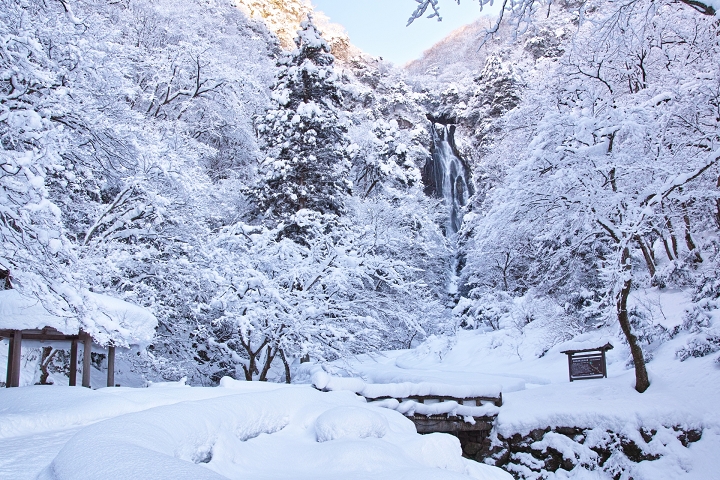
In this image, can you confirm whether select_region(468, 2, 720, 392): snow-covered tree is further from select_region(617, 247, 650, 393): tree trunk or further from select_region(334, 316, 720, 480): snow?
select_region(334, 316, 720, 480): snow

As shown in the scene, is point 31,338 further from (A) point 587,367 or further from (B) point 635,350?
(A) point 587,367

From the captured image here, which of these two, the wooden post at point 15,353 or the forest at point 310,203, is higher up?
the forest at point 310,203

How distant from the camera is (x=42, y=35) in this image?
9594mm

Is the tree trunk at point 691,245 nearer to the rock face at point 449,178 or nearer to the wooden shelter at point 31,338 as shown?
the wooden shelter at point 31,338

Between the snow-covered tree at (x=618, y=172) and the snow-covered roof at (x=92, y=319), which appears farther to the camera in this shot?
the snow-covered tree at (x=618, y=172)

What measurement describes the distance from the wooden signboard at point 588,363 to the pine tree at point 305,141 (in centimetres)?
881

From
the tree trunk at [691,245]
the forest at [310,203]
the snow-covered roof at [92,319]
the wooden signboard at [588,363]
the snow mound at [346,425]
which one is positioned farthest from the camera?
the tree trunk at [691,245]

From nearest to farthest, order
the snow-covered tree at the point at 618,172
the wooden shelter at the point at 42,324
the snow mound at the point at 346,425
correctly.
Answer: the snow mound at the point at 346,425
the wooden shelter at the point at 42,324
the snow-covered tree at the point at 618,172

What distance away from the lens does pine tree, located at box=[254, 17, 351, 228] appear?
1617 centimetres

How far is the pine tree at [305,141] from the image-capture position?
53.1 ft

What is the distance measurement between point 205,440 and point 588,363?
916 centimetres

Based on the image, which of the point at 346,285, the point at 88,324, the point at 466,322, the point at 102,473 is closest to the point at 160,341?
the point at 346,285

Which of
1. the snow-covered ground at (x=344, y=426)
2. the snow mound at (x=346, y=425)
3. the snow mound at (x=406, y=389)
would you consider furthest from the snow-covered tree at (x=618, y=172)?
the snow mound at (x=346, y=425)

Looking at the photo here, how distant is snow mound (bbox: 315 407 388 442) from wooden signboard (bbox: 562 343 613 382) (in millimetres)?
7132
